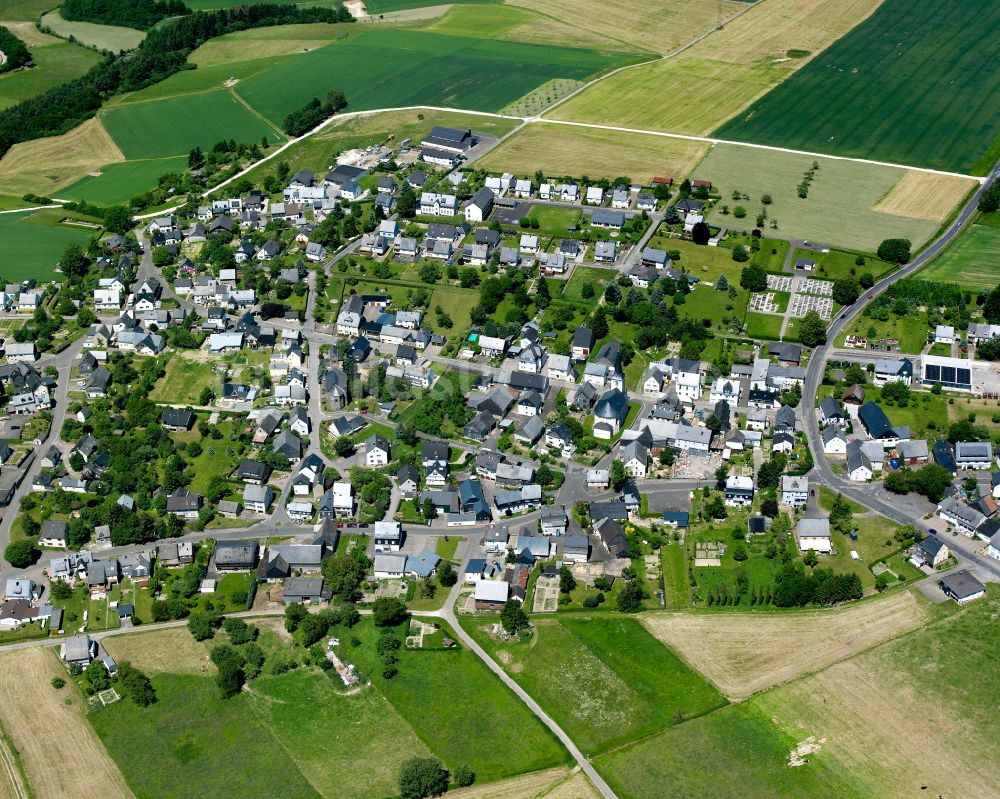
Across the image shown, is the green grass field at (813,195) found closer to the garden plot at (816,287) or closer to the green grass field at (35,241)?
the garden plot at (816,287)

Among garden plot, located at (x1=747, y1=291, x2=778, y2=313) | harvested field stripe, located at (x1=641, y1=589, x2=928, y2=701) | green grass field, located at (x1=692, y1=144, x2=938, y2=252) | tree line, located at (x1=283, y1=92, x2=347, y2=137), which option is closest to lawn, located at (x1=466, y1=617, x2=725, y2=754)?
harvested field stripe, located at (x1=641, y1=589, x2=928, y2=701)

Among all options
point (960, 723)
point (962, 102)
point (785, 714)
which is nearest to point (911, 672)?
point (960, 723)

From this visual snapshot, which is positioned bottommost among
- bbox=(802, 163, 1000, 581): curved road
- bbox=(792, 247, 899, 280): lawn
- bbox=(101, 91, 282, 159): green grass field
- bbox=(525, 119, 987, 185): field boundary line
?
bbox=(802, 163, 1000, 581): curved road

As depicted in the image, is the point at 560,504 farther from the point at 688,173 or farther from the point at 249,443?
the point at 688,173

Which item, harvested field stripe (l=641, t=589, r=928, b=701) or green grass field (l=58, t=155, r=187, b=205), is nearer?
harvested field stripe (l=641, t=589, r=928, b=701)

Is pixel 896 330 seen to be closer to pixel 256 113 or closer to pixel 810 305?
pixel 810 305

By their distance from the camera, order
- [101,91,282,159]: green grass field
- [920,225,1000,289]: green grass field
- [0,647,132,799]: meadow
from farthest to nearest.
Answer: [101,91,282,159]: green grass field, [920,225,1000,289]: green grass field, [0,647,132,799]: meadow

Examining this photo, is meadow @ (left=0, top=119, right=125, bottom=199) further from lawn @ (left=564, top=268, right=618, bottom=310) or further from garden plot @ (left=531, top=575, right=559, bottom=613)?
garden plot @ (left=531, top=575, right=559, bottom=613)

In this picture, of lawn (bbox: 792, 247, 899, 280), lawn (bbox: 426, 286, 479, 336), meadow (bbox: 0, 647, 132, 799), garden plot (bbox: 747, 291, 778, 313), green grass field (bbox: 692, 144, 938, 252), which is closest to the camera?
meadow (bbox: 0, 647, 132, 799)
